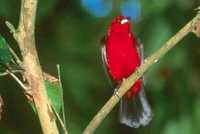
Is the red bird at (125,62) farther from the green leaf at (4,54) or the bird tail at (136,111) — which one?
the green leaf at (4,54)

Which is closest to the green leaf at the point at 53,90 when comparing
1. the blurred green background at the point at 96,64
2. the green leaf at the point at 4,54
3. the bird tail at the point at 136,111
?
the green leaf at the point at 4,54

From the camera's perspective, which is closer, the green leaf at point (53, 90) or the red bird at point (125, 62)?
the green leaf at point (53, 90)

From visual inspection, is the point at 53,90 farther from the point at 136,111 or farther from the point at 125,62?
the point at 136,111

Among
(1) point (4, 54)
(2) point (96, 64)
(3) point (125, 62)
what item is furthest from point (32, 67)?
(2) point (96, 64)

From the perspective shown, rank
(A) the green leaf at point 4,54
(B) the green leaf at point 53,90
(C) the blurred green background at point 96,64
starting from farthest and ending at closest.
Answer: (C) the blurred green background at point 96,64, (B) the green leaf at point 53,90, (A) the green leaf at point 4,54

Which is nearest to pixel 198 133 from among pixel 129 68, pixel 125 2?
pixel 129 68

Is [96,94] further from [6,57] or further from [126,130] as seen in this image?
[6,57]

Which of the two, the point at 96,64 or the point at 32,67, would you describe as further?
the point at 96,64
